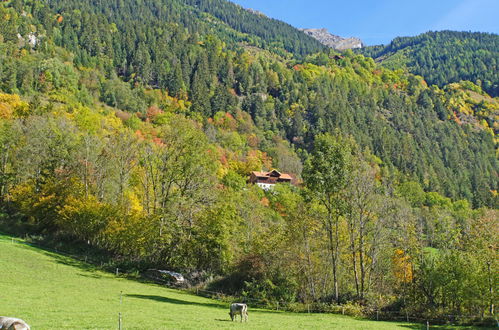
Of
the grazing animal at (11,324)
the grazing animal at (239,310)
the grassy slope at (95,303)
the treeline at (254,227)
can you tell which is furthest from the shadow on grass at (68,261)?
the grazing animal at (11,324)

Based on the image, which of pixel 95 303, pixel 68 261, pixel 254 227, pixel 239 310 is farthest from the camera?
pixel 254 227

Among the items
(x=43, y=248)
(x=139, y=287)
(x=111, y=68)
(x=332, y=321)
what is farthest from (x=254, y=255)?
(x=111, y=68)

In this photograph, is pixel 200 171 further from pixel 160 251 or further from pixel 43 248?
pixel 43 248

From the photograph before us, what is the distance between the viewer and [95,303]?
25625mm

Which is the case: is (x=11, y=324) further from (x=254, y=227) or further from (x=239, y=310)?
(x=254, y=227)

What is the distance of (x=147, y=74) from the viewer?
609ft

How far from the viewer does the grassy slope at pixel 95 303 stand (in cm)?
1988

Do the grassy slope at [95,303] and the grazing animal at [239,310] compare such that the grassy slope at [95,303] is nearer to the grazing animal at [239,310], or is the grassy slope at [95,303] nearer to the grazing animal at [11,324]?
the grazing animal at [239,310]

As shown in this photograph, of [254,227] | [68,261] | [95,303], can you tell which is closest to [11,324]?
[95,303]

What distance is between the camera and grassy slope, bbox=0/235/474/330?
19875mm

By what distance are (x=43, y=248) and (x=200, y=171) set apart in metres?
20.8

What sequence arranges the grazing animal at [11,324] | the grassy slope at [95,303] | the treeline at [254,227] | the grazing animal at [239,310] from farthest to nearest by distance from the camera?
1. the treeline at [254,227]
2. the grazing animal at [239,310]
3. the grassy slope at [95,303]
4. the grazing animal at [11,324]

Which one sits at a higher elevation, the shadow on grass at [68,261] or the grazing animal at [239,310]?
the shadow on grass at [68,261]

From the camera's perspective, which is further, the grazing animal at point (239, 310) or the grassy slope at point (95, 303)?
the grazing animal at point (239, 310)
